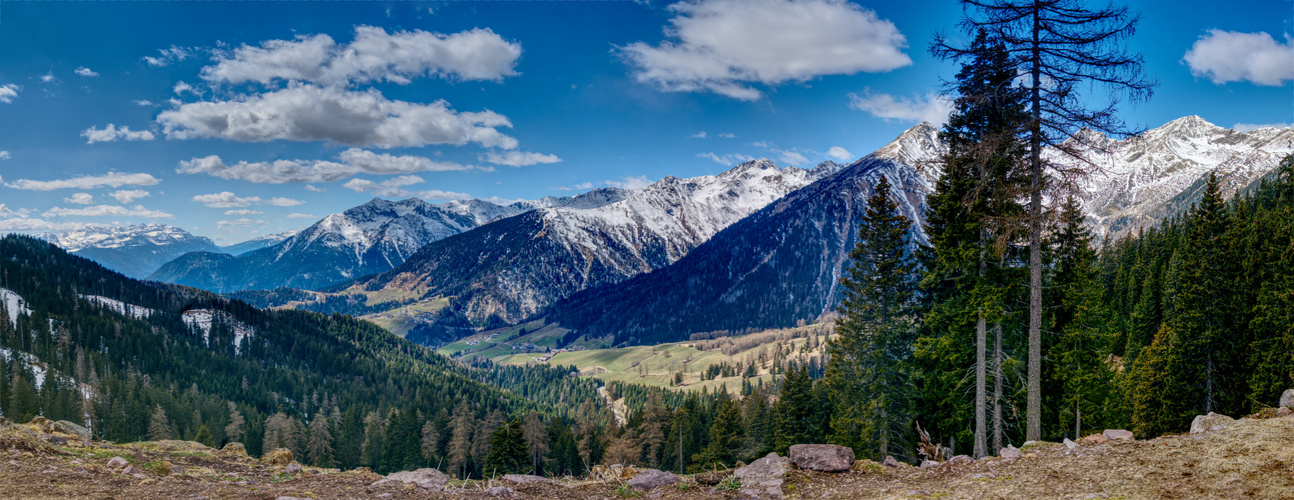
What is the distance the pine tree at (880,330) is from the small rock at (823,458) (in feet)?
52.6

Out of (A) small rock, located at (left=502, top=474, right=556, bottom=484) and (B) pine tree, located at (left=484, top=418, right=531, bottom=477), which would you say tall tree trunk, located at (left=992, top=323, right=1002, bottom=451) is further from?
(B) pine tree, located at (left=484, top=418, right=531, bottom=477)

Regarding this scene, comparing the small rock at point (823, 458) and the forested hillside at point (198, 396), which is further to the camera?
the forested hillside at point (198, 396)

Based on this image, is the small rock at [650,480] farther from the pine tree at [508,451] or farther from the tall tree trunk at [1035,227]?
the pine tree at [508,451]

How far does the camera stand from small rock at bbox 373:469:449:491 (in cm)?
1633

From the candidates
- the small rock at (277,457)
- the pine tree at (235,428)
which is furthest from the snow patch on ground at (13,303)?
the small rock at (277,457)

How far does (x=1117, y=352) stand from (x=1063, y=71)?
74.1 meters

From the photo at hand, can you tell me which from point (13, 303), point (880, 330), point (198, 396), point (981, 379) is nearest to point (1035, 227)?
point (981, 379)

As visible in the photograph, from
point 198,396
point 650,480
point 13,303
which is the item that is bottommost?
point 198,396

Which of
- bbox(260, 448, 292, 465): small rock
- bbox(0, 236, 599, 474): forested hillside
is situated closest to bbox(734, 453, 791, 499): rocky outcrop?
bbox(260, 448, 292, 465): small rock

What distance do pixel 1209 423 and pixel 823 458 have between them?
505 inches

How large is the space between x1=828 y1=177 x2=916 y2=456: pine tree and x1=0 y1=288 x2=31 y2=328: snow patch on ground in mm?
245476

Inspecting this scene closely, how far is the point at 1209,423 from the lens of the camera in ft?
58.1

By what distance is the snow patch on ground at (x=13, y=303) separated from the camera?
173 meters

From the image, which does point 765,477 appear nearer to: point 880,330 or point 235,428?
point 880,330
